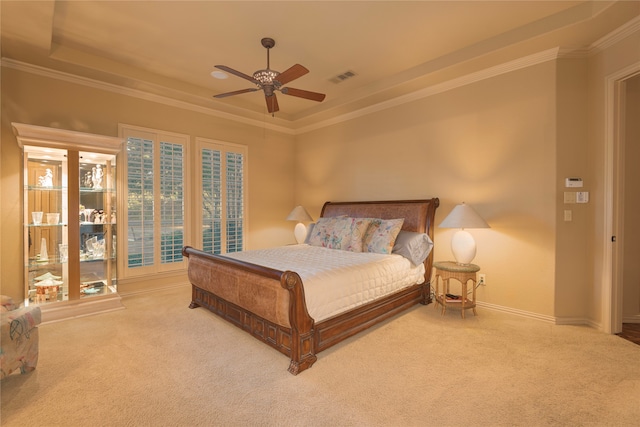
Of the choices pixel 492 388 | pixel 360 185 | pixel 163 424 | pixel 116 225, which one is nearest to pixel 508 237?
pixel 492 388

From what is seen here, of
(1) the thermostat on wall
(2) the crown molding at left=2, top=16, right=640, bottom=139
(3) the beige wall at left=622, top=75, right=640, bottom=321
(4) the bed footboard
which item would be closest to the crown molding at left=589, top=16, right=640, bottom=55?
(2) the crown molding at left=2, top=16, right=640, bottom=139

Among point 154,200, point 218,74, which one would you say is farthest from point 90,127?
point 218,74

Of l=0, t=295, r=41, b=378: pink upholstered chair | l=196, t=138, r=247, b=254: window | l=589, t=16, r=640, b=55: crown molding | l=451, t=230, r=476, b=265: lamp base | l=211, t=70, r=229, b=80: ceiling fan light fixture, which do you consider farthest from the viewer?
l=196, t=138, r=247, b=254: window

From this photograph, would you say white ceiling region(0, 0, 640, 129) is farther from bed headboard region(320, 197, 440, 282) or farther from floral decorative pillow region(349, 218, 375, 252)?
floral decorative pillow region(349, 218, 375, 252)

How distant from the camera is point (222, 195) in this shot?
511 centimetres

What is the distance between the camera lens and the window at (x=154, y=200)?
13.7ft

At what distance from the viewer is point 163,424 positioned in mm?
1714

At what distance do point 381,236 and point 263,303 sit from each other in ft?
6.16

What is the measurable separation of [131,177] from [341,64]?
3363 mm

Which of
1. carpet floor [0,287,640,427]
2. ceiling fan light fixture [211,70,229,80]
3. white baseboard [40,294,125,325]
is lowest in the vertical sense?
carpet floor [0,287,640,427]

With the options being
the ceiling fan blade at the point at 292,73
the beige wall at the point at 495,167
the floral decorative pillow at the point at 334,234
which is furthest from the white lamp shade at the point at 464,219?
the ceiling fan blade at the point at 292,73

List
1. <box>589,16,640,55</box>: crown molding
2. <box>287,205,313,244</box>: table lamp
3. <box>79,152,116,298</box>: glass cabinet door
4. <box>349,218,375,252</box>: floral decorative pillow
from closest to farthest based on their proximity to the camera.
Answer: <box>589,16,640,55</box>: crown molding
<box>79,152,116,298</box>: glass cabinet door
<box>349,218,375,252</box>: floral decorative pillow
<box>287,205,313,244</box>: table lamp

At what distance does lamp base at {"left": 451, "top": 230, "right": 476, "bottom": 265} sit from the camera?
3.42 m

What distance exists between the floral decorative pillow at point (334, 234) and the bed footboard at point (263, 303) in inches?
64.8
